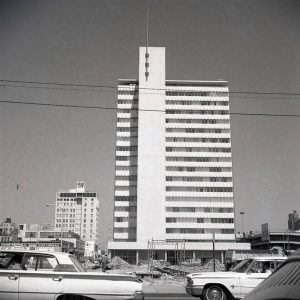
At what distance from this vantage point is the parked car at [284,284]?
5.95 feet

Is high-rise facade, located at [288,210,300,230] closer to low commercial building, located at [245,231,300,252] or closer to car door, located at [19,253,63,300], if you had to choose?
low commercial building, located at [245,231,300,252]

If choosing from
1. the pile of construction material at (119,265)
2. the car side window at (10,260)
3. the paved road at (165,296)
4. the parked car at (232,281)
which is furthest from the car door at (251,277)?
the pile of construction material at (119,265)

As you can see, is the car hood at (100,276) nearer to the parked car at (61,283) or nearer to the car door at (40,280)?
the parked car at (61,283)

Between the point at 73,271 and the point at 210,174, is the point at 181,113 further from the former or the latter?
the point at 73,271

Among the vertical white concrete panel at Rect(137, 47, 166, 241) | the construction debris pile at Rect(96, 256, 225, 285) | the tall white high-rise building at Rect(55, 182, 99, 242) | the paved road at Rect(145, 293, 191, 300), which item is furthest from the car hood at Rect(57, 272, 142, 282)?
the tall white high-rise building at Rect(55, 182, 99, 242)

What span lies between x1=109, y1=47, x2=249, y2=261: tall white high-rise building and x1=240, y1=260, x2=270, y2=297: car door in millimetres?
82324

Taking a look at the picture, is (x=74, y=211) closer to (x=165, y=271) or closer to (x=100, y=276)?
(x=165, y=271)

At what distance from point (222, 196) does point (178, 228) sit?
45.6ft

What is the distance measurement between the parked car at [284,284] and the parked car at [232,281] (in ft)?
37.2

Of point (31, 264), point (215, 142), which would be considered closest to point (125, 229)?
point (215, 142)

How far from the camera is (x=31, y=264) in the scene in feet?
29.9

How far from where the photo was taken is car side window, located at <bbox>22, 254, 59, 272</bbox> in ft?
29.7

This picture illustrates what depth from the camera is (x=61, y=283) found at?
28.2 feet

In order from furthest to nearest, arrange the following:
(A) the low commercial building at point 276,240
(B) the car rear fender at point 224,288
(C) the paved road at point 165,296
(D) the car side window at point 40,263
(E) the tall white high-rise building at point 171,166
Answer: (A) the low commercial building at point 276,240 → (E) the tall white high-rise building at point 171,166 → (C) the paved road at point 165,296 → (B) the car rear fender at point 224,288 → (D) the car side window at point 40,263
